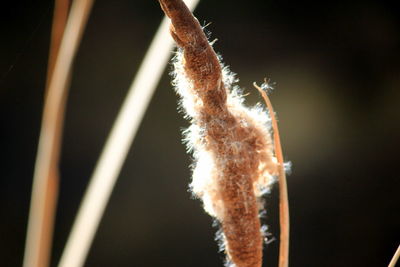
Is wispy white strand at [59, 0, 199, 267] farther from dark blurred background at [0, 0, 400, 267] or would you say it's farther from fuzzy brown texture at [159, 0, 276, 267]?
dark blurred background at [0, 0, 400, 267]

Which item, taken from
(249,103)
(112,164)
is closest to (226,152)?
(112,164)

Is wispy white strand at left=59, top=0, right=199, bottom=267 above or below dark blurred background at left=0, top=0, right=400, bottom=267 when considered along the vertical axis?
below

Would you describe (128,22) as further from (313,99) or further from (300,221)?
(300,221)

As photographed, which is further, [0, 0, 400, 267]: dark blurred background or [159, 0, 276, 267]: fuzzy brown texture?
[0, 0, 400, 267]: dark blurred background

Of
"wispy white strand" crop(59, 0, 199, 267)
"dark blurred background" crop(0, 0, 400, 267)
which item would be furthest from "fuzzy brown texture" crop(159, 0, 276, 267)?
"dark blurred background" crop(0, 0, 400, 267)

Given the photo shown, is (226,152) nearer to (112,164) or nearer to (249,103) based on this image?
(112,164)
